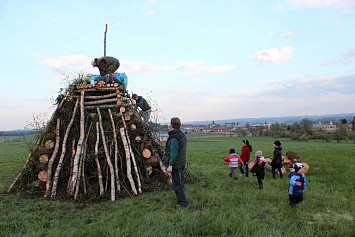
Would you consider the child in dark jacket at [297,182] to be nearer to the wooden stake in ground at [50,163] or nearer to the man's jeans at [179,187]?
the man's jeans at [179,187]

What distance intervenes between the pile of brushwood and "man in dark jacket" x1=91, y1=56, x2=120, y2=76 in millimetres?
954

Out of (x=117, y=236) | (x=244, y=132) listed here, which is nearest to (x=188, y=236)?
(x=117, y=236)

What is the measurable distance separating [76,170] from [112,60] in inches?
172

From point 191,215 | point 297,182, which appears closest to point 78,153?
point 191,215

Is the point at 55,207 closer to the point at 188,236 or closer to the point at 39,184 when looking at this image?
the point at 39,184

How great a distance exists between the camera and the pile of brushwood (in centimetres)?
694

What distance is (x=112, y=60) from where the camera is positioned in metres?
9.13

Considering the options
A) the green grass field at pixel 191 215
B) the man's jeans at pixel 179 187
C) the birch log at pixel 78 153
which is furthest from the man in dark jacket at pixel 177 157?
the birch log at pixel 78 153

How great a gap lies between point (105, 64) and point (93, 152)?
3537 millimetres

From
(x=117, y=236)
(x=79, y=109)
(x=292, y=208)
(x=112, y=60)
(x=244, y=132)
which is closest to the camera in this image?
(x=117, y=236)

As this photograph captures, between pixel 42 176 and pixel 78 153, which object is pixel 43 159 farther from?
pixel 78 153

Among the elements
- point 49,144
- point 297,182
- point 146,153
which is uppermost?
point 49,144

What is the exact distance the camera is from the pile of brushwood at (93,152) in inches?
273

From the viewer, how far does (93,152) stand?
7.35 metres
